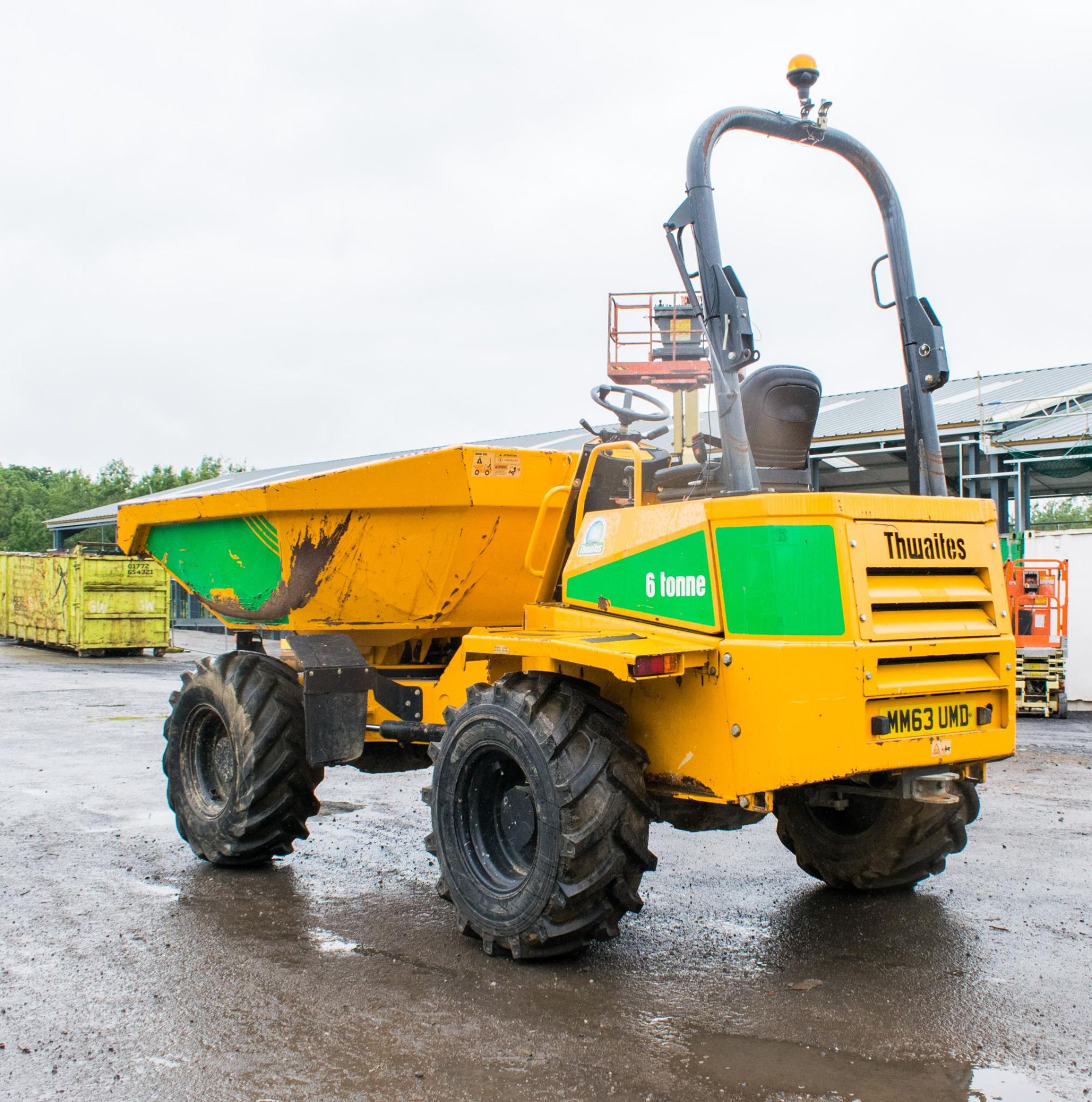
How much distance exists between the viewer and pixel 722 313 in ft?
14.5

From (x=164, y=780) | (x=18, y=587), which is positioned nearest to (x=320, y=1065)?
(x=164, y=780)

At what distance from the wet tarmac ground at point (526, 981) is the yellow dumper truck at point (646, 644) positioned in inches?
12.8

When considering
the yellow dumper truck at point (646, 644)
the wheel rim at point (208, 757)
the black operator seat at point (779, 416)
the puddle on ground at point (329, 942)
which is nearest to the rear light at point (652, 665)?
the yellow dumper truck at point (646, 644)

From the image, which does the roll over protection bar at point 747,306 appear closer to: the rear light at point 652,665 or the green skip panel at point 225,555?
the rear light at point 652,665

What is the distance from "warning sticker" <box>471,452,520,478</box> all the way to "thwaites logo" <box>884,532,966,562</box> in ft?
6.54

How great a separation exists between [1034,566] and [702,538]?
1194 cm

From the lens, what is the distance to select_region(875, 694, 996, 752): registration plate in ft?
13.6

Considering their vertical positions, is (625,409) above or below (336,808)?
above

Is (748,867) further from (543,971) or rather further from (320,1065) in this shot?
(320,1065)

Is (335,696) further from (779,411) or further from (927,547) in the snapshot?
(927,547)

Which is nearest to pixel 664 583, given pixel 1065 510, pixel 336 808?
pixel 336 808

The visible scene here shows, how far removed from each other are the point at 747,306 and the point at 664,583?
110 cm

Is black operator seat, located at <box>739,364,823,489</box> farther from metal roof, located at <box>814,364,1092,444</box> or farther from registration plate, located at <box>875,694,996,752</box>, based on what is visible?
metal roof, located at <box>814,364,1092,444</box>

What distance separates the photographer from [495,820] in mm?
4957
